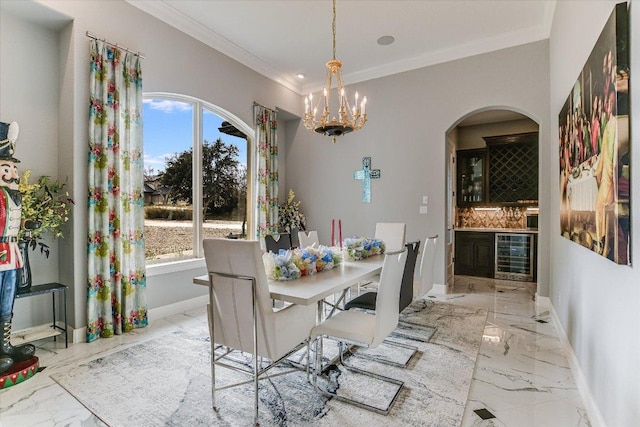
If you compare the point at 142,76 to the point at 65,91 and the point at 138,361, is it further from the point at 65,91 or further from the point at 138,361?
the point at 138,361

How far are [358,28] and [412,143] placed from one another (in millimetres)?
1784

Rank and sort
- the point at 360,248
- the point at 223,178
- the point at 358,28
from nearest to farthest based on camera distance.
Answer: the point at 360,248 < the point at 358,28 < the point at 223,178

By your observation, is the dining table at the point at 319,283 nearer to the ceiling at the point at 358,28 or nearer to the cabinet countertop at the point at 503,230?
the ceiling at the point at 358,28

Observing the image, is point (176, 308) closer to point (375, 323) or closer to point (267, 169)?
point (267, 169)

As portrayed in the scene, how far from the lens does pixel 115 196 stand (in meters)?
3.25

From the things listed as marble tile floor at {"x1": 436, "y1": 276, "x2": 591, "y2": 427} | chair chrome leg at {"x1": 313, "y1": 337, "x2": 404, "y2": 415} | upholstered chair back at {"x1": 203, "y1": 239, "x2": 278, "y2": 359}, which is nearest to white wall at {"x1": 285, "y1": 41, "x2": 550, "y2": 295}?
marble tile floor at {"x1": 436, "y1": 276, "x2": 591, "y2": 427}

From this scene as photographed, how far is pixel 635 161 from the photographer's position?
4.53 ft

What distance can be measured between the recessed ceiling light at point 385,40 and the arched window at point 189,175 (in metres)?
2.27

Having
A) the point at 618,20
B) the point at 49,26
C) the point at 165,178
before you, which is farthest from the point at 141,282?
the point at 618,20

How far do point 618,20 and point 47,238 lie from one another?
14.6 feet

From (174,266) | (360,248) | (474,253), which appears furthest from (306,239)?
(474,253)

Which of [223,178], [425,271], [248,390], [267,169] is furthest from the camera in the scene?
[267,169]

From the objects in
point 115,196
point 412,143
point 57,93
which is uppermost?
point 57,93

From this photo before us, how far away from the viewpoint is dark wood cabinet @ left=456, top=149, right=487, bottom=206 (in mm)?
6242
